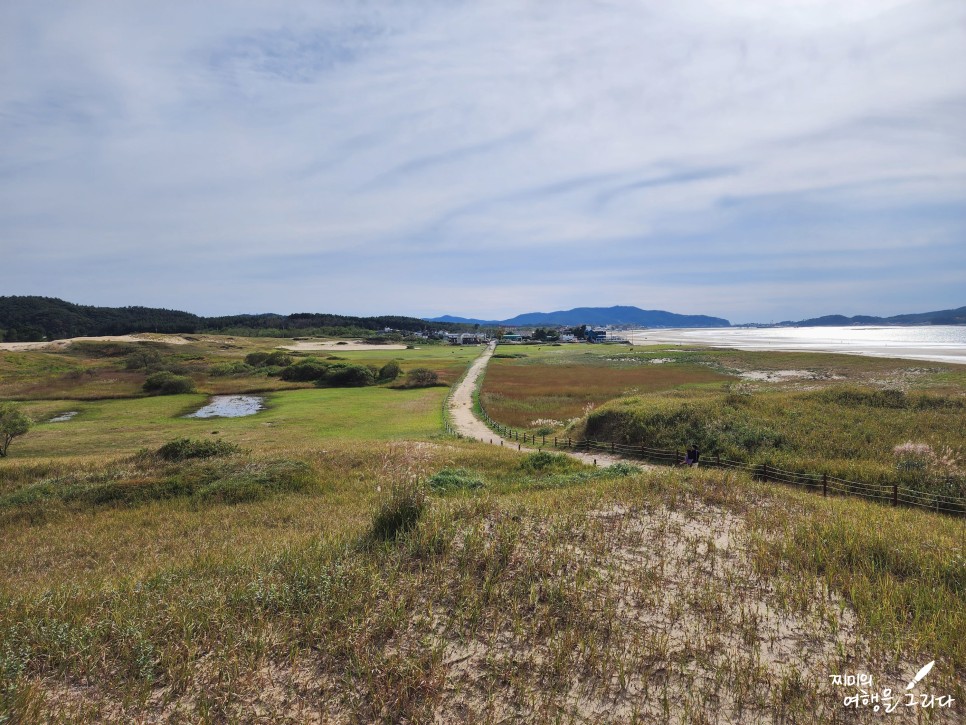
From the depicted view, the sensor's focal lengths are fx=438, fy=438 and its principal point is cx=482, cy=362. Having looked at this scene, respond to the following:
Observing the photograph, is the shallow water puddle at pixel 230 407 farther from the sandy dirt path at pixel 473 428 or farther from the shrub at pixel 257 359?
the shrub at pixel 257 359

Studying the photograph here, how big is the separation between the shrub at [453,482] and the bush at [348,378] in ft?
179

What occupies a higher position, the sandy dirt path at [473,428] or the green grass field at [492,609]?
the green grass field at [492,609]

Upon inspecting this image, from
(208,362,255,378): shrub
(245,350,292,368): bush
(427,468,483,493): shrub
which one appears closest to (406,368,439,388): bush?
(245,350,292,368): bush

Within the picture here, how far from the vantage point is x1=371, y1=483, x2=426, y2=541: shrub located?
9555 millimetres

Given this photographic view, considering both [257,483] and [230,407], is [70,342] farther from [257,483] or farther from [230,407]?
[257,483]

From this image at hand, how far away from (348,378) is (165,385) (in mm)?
24497

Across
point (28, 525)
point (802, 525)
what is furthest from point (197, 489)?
point (802, 525)

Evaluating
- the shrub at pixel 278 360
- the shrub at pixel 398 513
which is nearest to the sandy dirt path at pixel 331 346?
the shrub at pixel 278 360

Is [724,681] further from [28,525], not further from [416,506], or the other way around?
[28,525]

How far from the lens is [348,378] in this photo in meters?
70.6

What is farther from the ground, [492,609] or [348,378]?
[492,609]

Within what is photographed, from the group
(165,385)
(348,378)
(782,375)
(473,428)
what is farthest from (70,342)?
(782,375)

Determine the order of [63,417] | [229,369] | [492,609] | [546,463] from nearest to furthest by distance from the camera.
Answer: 1. [492,609]
2. [546,463]
3. [63,417]
4. [229,369]

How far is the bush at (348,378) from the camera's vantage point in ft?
230
